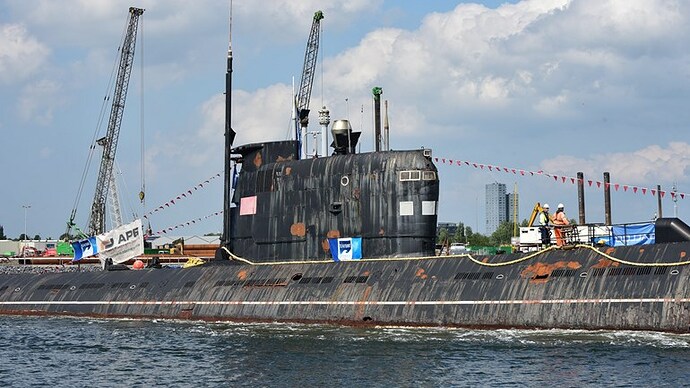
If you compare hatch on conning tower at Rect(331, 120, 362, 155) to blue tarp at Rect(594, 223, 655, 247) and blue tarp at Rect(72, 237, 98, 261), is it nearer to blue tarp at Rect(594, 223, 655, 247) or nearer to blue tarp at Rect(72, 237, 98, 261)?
blue tarp at Rect(594, 223, 655, 247)

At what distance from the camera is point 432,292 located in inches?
1310

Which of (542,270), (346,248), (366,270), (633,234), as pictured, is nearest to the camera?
(542,270)

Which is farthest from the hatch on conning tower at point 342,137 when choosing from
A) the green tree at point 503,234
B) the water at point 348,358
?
the green tree at point 503,234

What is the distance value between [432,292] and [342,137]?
7656 millimetres

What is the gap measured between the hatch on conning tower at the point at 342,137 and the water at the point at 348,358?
724cm

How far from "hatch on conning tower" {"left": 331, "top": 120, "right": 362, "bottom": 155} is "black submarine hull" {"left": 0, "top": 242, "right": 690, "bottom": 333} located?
450 cm

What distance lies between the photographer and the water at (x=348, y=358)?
2422 cm

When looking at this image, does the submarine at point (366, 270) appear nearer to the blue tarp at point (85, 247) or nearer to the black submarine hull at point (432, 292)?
the black submarine hull at point (432, 292)

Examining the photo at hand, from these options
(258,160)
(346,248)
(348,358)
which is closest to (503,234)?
(258,160)

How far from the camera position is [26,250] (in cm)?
9850

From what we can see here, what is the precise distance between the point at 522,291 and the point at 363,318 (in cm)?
587

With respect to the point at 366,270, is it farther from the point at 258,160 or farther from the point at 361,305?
the point at 258,160

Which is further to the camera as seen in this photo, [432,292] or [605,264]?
[432,292]

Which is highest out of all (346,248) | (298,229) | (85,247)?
(298,229)
